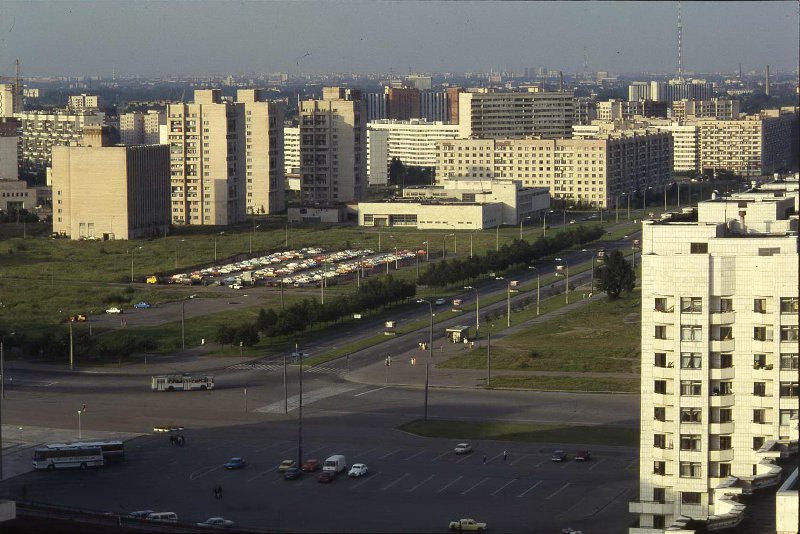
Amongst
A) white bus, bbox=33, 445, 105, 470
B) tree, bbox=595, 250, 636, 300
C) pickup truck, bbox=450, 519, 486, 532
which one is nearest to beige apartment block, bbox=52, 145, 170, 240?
tree, bbox=595, 250, 636, 300

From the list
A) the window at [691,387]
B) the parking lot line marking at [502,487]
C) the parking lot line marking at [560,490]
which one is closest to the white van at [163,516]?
the parking lot line marking at [502,487]

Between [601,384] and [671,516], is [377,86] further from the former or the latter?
[671,516]

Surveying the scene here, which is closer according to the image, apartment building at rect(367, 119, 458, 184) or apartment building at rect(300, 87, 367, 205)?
apartment building at rect(300, 87, 367, 205)

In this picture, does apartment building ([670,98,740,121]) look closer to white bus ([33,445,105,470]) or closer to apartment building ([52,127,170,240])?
apartment building ([52,127,170,240])

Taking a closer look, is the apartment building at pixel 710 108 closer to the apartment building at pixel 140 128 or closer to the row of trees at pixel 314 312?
the apartment building at pixel 140 128

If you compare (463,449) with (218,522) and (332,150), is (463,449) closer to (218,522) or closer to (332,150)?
(218,522)

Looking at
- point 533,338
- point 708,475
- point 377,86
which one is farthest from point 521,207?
point 377,86
